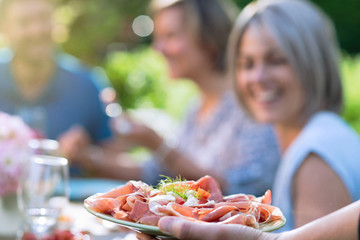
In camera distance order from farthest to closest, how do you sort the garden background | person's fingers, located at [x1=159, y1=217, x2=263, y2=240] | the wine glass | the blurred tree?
the blurred tree, the garden background, the wine glass, person's fingers, located at [x1=159, y1=217, x2=263, y2=240]

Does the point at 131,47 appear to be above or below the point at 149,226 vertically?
above

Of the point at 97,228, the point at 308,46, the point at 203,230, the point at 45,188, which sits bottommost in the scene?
the point at 97,228

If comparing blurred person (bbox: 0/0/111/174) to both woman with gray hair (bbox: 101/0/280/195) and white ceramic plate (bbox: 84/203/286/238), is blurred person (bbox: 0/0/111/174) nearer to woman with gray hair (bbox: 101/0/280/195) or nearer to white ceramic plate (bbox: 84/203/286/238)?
woman with gray hair (bbox: 101/0/280/195)

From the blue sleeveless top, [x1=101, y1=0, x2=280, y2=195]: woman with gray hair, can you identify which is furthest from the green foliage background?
the blue sleeveless top

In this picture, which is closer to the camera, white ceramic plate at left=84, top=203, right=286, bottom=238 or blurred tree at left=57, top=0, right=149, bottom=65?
white ceramic plate at left=84, top=203, right=286, bottom=238

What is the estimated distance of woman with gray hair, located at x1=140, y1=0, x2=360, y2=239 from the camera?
5.50 ft

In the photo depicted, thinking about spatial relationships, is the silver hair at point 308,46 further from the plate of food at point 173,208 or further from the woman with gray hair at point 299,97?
the plate of food at point 173,208

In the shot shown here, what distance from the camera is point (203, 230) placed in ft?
2.93

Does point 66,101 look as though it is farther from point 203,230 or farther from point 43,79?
point 203,230

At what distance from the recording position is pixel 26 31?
335 cm

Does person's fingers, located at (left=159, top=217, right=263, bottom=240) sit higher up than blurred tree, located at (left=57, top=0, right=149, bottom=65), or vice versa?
blurred tree, located at (left=57, top=0, right=149, bottom=65)

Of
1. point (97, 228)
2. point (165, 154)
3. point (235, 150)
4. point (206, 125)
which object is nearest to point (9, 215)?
point (97, 228)

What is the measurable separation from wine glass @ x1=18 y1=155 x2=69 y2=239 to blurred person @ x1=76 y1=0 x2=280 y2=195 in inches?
43.9

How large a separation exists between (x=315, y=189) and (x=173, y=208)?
891mm
